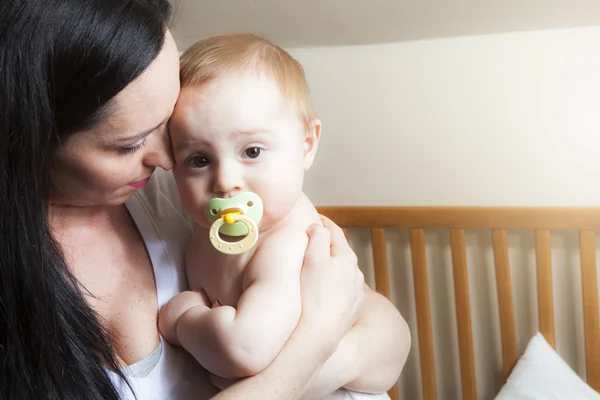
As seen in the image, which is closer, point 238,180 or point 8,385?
point 8,385

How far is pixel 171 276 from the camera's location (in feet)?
3.07

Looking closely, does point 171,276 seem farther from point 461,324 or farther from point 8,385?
point 461,324

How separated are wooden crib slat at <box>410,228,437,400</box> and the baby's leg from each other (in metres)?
0.71

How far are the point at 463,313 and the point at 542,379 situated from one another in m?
0.23

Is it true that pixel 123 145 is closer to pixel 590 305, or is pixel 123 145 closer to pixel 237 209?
pixel 237 209

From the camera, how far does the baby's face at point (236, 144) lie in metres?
0.80

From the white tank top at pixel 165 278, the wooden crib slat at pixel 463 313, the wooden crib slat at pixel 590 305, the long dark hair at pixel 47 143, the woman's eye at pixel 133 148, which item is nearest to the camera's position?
the long dark hair at pixel 47 143

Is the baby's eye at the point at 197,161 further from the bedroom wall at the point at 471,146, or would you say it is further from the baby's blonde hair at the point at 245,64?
the bedroom wall at the point at 471,146

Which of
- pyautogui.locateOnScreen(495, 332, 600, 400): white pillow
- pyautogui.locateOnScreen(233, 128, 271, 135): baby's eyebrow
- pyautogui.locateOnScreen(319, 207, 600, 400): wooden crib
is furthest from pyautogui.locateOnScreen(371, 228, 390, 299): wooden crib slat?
pyautogui.locateOnScreen(233, 128, 271, 135): baby's eyebrow

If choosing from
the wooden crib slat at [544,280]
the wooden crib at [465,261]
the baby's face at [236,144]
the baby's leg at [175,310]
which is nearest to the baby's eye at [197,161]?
the baby's face at [236,144]

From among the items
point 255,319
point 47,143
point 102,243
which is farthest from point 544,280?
point 47,143

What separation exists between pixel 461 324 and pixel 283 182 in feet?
2.70

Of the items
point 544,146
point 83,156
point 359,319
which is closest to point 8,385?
point 83,156

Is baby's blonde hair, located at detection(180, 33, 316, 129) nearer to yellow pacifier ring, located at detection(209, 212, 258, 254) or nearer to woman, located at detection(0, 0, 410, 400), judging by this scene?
woman, located at detection(0, 0, 410, 400)
